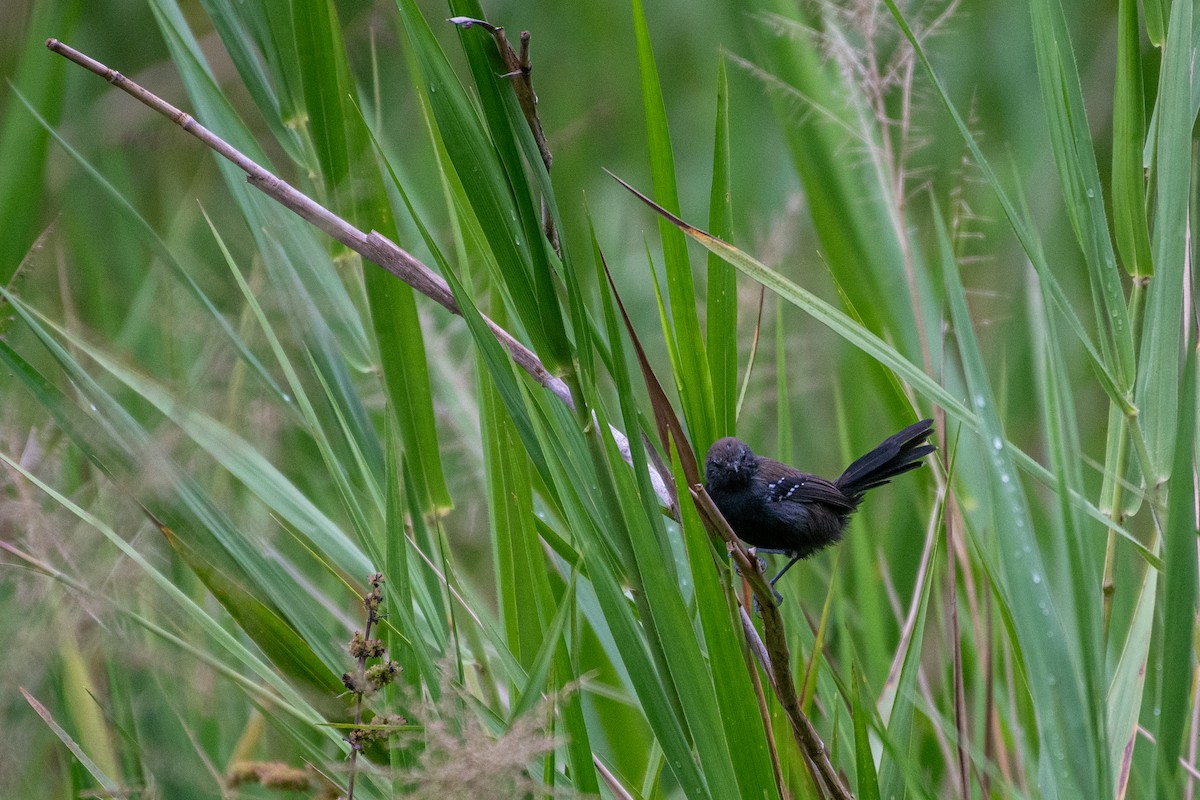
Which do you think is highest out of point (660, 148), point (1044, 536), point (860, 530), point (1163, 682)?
point (660, 148)

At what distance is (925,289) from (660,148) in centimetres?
105

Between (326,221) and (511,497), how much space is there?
54cm

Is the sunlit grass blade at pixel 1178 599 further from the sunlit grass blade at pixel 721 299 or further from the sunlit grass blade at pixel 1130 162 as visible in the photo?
the sunlit grass blade at pixel 721 299

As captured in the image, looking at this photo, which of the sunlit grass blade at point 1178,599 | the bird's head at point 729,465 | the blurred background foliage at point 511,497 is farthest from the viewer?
the bird's head at point 729,465

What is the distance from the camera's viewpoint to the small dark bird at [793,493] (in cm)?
207

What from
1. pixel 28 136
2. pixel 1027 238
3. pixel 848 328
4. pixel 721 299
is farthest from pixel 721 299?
pixel 28 136

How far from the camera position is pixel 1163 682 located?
3.56 ft

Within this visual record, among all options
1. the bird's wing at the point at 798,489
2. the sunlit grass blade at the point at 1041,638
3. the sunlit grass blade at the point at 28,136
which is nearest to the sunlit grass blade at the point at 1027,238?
the sunlit grass blade at the point at 1041,638

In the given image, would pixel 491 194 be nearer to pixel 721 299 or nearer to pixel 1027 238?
pixel 721 299

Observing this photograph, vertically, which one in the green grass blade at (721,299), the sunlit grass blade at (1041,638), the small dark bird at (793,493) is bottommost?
the small dark bird at (793,493)

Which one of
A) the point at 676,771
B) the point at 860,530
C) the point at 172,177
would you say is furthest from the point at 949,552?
the point at 172,177

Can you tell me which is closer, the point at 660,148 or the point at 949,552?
the point at 660,148

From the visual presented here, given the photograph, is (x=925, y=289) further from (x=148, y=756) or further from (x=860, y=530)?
(x=148, y=756)

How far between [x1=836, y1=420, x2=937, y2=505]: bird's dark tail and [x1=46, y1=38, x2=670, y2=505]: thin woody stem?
76cm
